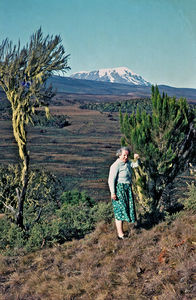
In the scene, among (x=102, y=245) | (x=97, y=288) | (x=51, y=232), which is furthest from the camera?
(x=51, y=232)

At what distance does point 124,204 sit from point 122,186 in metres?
0.30

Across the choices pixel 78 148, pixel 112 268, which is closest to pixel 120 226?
pixel 112 268

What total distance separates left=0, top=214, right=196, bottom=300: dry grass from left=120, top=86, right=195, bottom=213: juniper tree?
11.4 feet

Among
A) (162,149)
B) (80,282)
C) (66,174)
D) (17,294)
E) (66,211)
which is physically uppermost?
(162,149)

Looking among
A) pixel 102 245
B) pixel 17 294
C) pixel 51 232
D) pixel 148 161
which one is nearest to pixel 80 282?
pixel 17 294

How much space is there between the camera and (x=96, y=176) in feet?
125

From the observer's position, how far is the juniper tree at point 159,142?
887 cm

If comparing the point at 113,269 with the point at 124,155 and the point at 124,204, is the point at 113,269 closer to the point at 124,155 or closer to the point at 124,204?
the point at 124,204

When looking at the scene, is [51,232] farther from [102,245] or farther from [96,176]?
[96,176]

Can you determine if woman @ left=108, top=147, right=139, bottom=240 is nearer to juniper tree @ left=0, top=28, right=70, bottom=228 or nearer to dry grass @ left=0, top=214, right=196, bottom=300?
dry grass @ left=0, top=214, right=196, bottom=300

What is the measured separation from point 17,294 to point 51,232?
278 centimetres

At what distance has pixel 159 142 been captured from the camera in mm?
9250

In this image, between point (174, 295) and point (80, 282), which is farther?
point (80, 282)

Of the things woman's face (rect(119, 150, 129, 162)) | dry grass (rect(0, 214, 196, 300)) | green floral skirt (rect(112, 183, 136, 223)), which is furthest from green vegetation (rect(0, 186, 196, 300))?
woman's face (rect(119, 150, 129, 162))
